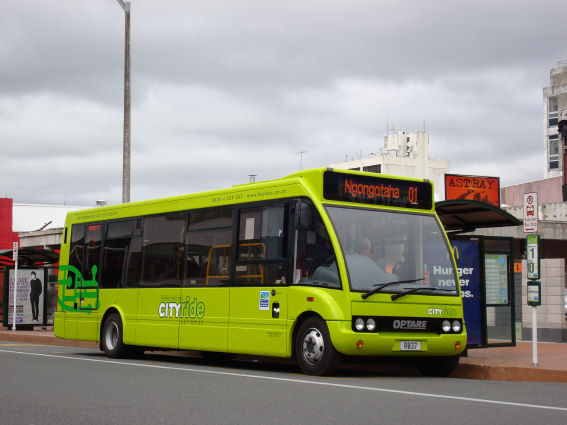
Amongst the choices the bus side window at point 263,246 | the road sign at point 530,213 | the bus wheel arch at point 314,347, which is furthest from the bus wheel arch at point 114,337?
the road sign at point 530,213

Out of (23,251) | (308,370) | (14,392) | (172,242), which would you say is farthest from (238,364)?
(23,251)

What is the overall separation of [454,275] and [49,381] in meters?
6.10

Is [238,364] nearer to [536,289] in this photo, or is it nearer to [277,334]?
[277,334]

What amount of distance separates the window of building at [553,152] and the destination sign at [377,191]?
4664 inches

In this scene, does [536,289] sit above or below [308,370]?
above

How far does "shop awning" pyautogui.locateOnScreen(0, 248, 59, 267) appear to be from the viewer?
98.2 feet

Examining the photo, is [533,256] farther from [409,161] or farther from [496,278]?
[409,161]

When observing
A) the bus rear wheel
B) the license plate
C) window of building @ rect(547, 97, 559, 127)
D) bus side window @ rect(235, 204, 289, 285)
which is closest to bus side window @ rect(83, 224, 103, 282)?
the bus rear wheel

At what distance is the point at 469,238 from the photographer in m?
16.4

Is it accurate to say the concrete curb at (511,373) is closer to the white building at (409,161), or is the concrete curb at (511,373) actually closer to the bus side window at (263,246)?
the bus side window at (263,246)

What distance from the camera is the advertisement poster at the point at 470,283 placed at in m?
16.1

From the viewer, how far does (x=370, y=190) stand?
13742 millimetres

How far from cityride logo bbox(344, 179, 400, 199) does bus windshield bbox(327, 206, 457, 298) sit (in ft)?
0.86

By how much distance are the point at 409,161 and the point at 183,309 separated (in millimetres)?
112045
